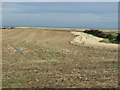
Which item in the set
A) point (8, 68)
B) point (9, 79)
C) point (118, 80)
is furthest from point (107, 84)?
point (8, 68)

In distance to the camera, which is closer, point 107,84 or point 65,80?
point 107,84

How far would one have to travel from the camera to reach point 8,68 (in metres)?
11.3

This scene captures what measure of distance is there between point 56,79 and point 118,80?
7.69 ft

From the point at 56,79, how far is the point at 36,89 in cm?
140

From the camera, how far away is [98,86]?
7.29 m

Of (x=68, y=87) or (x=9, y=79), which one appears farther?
(x=9, y=79)

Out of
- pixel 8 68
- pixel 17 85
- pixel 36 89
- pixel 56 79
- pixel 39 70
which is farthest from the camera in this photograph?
pixel 8 68

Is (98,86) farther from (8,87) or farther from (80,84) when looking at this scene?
(8,87)

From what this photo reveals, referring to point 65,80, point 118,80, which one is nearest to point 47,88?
point 65,80

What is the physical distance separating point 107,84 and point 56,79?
6.54 feet

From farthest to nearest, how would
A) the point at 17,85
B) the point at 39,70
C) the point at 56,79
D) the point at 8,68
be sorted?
the point at 8,68 → the point at 39,70 → the point at 56,79 → the point at 17,85

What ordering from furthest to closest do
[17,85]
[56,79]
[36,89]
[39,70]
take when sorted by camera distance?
[39,70], [56,79], [17,85], [36,89]

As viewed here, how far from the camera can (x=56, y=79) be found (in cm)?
841

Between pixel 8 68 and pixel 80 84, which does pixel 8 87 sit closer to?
pixel 80 84
